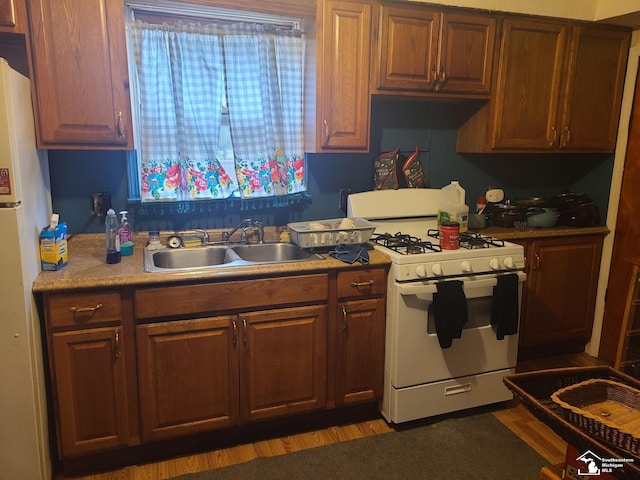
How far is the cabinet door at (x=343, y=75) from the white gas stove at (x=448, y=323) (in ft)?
1.96

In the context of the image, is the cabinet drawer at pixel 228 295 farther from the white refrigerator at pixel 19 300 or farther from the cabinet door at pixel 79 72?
the cabinet door at pixel 79 72

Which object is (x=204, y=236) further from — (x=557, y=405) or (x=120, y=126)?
(x=557, y=405)

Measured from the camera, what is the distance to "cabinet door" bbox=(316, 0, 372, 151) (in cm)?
243

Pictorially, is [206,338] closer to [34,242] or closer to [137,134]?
[34,242]

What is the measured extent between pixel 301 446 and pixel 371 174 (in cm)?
158

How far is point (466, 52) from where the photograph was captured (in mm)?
2688

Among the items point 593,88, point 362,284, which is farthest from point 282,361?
point 593,88

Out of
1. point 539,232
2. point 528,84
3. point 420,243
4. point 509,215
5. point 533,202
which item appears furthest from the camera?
point 533,202

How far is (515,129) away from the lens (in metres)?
2.89

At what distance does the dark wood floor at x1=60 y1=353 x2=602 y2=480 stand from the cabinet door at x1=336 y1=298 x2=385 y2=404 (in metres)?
0.17

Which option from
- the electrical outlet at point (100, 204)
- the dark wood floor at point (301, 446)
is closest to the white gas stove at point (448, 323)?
the dark wood floor at point (301, 446)

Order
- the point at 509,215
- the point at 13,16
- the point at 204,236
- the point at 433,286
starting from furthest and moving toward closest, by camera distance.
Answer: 1. the point at 509,215
2. the point at 204,236
3. the point at 433,286
4. the point at 13,16

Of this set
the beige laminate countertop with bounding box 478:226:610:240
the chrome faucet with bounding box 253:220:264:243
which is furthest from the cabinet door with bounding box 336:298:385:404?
the beige laminate countertop with bounding box 478:226:610:240

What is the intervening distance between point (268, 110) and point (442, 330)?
147 cm
